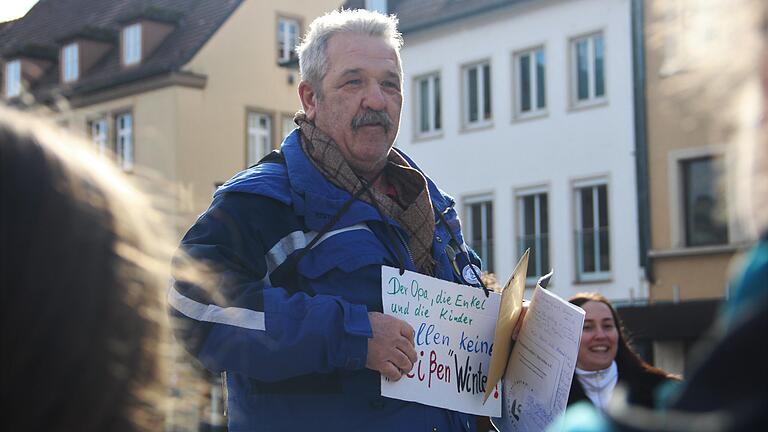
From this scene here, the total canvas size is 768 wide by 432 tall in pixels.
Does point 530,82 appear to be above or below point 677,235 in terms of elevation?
above

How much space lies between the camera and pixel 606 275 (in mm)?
25797

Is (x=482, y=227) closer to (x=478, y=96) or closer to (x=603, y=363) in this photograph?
(x=478, y=96)

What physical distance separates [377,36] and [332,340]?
4.08 ft

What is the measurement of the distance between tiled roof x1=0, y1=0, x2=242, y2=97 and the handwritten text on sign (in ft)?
96.2

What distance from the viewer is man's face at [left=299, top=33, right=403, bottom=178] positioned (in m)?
4.38

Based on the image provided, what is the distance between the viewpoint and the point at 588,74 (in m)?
26.3

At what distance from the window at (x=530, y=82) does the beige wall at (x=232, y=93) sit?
8794 millimetres

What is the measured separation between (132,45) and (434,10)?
11.4m

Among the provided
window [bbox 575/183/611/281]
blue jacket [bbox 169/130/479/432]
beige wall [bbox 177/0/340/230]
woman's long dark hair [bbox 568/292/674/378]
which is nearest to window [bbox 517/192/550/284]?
window [bbox 575/183/611/281]

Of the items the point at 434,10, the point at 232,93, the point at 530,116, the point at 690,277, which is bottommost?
the point at 690,277

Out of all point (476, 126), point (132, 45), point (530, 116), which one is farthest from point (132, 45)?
point (530, 116)

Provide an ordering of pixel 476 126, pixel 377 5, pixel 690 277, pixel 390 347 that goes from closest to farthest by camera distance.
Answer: pixel 390 347 < pixel 690 277 < pixel 476 126 < pixel 377 5

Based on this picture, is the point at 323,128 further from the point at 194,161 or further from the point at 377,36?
the point at 194,161

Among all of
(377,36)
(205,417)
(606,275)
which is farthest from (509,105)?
(205,417)
